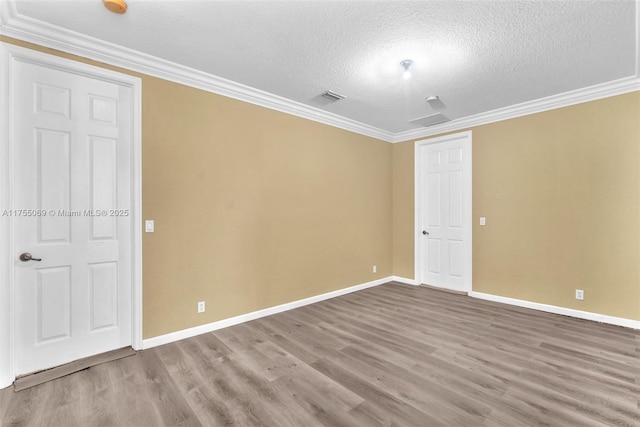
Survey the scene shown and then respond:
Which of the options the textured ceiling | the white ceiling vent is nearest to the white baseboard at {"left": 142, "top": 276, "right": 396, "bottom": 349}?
the textured ceiling

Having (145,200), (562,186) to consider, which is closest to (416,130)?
(562,186)

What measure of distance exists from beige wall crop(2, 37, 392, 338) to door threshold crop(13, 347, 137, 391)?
246mm

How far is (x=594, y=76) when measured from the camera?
3076 mm

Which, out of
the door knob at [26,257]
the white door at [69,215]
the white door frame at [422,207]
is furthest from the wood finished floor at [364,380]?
the white door frame at [422,207]

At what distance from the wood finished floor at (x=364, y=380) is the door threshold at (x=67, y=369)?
6cm

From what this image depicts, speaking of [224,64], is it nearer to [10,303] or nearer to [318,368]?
[10,303]

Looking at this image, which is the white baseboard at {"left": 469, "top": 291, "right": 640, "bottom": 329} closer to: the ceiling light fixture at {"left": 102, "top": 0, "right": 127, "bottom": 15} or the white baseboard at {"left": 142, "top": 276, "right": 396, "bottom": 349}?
the white baseboard at {"left": 142, "top": 276, "right": 396, "bottom": 349}

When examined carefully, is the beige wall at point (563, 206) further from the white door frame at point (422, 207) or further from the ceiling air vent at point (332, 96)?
the ceiling air vent at point (332, 96)

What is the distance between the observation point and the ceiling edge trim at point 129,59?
216cm

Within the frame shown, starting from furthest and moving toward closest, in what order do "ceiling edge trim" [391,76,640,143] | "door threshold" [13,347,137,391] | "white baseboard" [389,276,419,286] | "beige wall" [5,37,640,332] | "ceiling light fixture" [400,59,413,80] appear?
"white baseboard" [389,276,419,286] < "ceiling edge trim" [391,76,640,143] < "beige wall" [5,37,640,332] < "ceiling light fixture" [400,59,413,80] < "door threshold" [13,347,137,391]

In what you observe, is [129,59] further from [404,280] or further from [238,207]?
[404,280]

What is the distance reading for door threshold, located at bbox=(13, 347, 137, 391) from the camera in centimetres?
215

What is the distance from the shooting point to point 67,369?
234 centimetres

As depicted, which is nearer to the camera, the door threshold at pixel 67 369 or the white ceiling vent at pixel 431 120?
the door threshold at pixel 67 369
